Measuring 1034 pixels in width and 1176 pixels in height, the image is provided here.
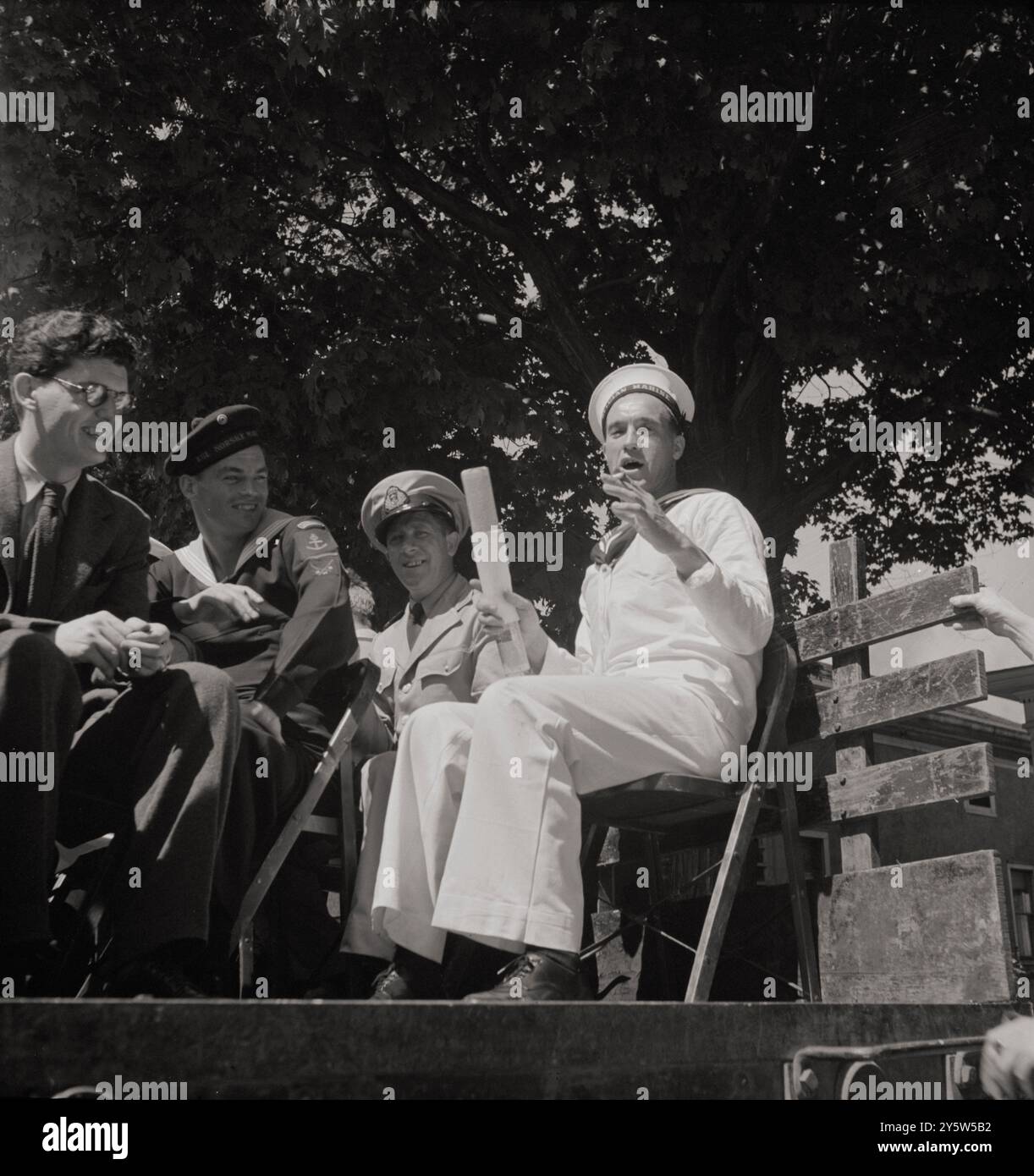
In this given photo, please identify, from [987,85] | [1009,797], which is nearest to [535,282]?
[987,85]

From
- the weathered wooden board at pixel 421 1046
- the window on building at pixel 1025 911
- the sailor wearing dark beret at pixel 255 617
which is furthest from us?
the window on building at pixel 1025 911

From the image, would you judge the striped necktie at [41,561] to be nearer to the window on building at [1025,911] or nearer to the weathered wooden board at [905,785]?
the weathered wooden board at [905,785]

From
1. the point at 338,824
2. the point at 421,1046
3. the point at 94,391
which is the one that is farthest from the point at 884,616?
the point at 421,1046

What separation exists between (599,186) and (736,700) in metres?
5.27

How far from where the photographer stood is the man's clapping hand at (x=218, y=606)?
3.56m

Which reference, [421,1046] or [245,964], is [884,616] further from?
[421,1046]

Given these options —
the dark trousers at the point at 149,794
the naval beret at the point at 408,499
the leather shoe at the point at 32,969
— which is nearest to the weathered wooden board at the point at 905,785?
the naval beret at the point at 408,499

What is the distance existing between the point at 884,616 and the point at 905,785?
0.46 m

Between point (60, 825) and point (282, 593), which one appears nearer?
point (60, 825)

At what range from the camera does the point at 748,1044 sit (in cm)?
237

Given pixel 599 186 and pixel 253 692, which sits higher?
pixel 599 186

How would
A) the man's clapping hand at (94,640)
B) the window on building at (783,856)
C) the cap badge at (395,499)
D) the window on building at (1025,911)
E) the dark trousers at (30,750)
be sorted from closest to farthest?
1. the dark trousers at (30,750)
2. the man's clapping hand at (94,640)
3. the cap badge at (395,499)
4. the window on building at (783,856)
5. the window on building at (1025,911)

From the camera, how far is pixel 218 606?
11.8 feet
